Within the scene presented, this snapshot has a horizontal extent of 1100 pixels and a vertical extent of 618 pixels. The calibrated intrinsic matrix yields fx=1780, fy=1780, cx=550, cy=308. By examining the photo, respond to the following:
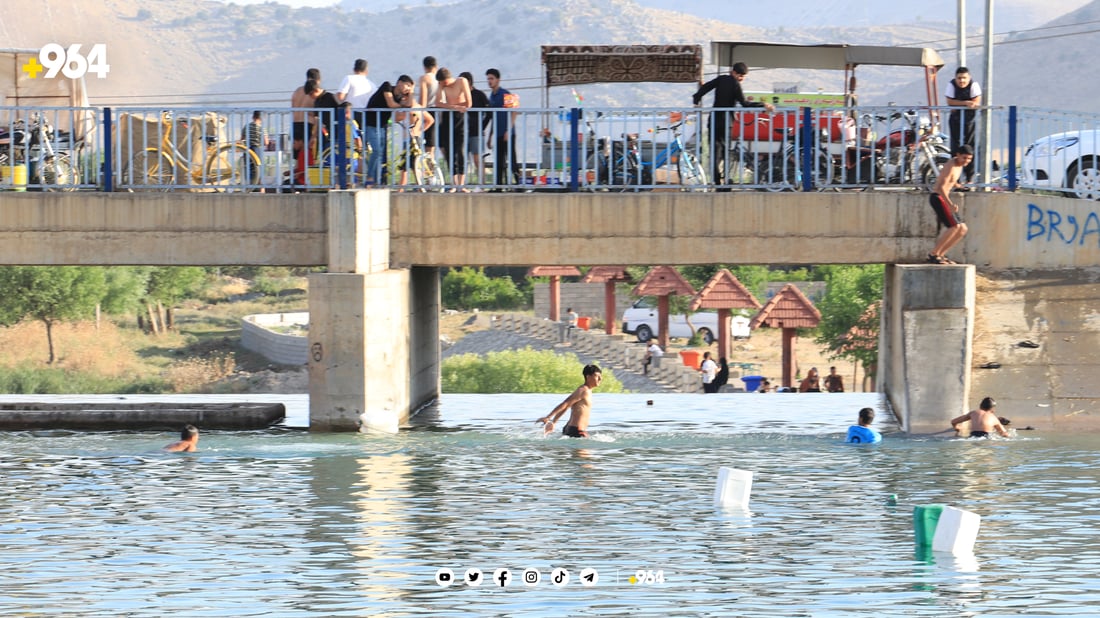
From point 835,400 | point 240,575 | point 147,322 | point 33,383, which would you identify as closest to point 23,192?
→ point 240,575

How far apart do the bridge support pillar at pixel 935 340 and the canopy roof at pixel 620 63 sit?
6.38m

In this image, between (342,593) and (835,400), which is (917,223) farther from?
(342,593)

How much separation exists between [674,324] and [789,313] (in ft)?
87.4

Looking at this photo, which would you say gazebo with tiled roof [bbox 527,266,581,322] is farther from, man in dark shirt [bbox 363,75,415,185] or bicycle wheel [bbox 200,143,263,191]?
man in dark shirt [bbox 363,75,415,185]

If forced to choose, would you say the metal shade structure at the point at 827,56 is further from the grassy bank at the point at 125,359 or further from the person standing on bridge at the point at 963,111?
the grassy bank at the point at 125,359

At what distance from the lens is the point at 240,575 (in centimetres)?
1441

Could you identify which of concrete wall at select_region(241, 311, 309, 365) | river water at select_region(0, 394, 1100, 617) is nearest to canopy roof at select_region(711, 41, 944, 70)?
river water at select_region(0, 394, 1100, 617)

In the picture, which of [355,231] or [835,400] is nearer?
[355,231]

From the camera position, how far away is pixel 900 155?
24.3 metres

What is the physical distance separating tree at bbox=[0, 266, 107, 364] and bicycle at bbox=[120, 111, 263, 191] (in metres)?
42.0

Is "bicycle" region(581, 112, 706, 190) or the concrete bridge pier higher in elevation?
"bicycle" region(581, 112, 706, 190)

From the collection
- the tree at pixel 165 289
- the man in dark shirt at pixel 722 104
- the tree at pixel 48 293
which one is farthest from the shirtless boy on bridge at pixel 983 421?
the tree at pixel 165 289

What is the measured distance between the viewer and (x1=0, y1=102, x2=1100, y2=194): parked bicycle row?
24078 mm

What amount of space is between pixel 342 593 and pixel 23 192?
12136 mm
